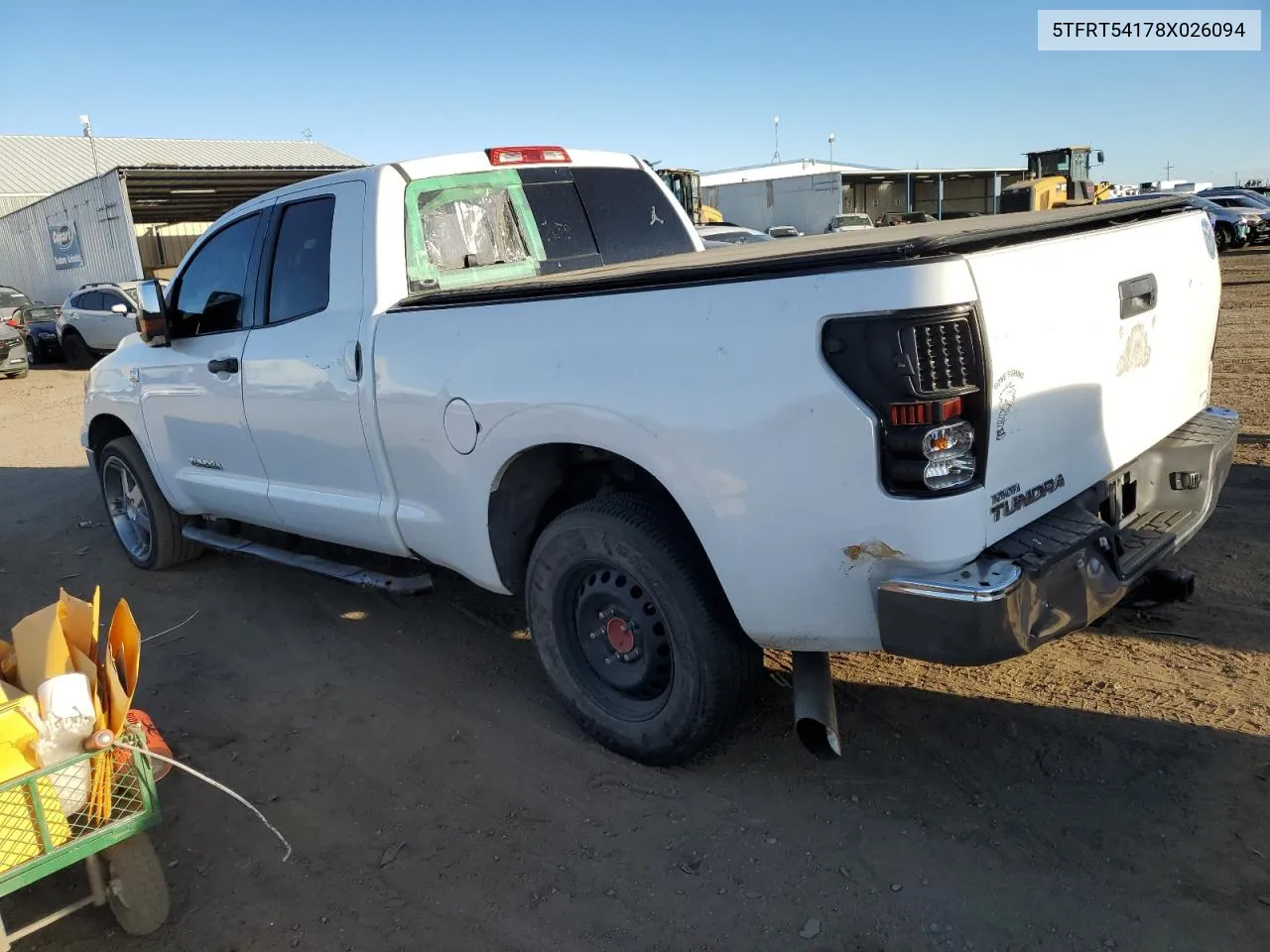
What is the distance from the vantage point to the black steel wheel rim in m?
3.18

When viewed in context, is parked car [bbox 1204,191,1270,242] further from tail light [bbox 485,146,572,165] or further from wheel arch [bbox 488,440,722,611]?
wheel arch [bbox 488,440,722,611]

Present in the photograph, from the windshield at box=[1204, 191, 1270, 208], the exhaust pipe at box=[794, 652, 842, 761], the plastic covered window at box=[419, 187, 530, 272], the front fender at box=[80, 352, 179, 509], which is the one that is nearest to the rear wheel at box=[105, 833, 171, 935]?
the exhaust pipe at box=[794, 652, 842, 761]

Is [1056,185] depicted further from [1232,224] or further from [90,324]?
[90,324]

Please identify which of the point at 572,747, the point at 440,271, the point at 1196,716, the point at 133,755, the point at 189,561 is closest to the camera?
the point at 133,755

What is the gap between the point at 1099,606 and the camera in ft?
9.03

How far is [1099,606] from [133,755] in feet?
9.21

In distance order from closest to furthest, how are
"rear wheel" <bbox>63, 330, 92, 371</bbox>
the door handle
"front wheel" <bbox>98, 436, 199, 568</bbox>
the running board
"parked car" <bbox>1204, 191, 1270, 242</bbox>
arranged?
1. the door handle
2. the running board
3. "front wheel" <bbox>98, 436, 199, 568</bbox>
4. "rear wheel" <bbox>63, 330, 92, 371</bbox>
5. "parked car" <bbox>1204, 191, 1270, 242</bbox>

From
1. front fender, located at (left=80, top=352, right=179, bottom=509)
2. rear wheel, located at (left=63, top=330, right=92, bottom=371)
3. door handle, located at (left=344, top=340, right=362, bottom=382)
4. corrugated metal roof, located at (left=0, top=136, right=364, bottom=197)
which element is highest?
corrugated metal roof, located at (left=0, top=136, right=364, bottom=197)

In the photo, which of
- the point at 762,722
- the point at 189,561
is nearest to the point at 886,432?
the point at 762,722

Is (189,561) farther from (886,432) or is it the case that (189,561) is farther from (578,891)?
(886,432)

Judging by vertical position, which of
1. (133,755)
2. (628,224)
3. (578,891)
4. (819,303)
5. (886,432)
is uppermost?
(628,224)

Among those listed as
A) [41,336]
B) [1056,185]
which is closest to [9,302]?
[41,336]

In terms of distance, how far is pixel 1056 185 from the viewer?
2880 centimetres

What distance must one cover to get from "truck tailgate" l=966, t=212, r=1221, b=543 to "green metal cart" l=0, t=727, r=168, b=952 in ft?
8.23
